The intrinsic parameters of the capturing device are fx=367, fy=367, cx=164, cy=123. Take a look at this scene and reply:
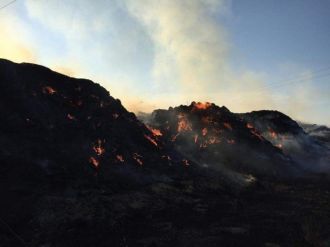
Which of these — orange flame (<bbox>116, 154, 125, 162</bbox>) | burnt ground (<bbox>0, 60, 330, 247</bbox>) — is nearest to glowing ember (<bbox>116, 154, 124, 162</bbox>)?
orange flame (<bbox>116, 154, 125, 162</bbox>)

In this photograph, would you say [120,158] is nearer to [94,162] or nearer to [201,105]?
[94,162]

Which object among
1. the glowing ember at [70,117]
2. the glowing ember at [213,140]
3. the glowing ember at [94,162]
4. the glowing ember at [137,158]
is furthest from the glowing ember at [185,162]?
the glowing ember at [213,140]

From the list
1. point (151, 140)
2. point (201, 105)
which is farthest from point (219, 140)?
point (151, 140)

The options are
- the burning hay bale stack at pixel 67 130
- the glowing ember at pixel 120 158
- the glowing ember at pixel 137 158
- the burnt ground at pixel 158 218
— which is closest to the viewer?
the burnt ground at pixel 158 218

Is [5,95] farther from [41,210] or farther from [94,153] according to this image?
[41,210]

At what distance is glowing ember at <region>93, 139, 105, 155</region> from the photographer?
28.5 metres

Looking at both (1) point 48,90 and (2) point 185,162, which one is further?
(2) point 185,162

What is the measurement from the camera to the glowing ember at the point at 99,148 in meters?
28.5

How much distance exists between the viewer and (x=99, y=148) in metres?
29.0

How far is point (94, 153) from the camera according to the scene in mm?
28141

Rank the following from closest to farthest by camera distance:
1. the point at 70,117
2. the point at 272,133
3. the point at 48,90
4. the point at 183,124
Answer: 1. the point at 70,117
2. the point at 48,90
3. the point at 183,124
4. the point at 272,133

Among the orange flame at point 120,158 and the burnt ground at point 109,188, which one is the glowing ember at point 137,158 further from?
the orange flame at point 120,158

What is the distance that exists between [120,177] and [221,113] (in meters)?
28.1

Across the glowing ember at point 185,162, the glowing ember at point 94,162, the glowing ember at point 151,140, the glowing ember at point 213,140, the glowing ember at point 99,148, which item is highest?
the glowing ember at point 213,140
